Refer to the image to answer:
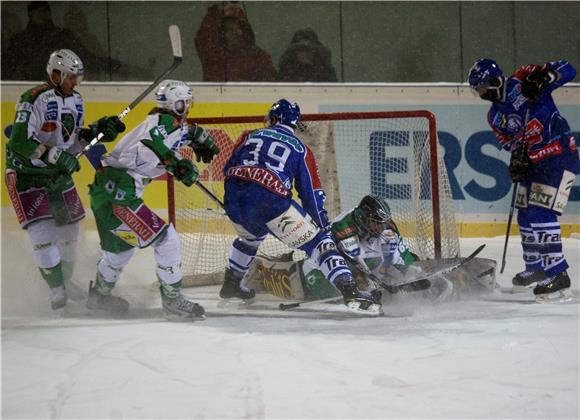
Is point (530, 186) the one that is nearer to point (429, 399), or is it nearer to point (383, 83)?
point (429, 399)

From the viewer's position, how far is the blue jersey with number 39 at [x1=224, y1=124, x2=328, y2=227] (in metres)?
4.17

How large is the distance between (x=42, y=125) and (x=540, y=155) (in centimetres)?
247

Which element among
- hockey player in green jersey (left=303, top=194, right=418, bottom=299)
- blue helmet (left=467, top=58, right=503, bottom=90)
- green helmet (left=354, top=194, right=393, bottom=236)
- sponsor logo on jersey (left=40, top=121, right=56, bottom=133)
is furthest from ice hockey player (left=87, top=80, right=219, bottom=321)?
blue helmet (left=467, top=58, right=503, bottom=90)

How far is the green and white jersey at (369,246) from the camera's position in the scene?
443 centimetres

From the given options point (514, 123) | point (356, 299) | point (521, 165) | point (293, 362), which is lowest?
point (293, 362)

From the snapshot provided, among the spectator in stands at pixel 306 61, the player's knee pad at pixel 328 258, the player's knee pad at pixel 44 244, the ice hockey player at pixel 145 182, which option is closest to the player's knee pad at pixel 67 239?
the player's knee pad at pixel 44 244

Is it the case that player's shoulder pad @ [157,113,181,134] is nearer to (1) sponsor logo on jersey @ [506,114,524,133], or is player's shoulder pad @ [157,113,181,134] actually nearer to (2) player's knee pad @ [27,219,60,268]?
(2) player's knee pad @ [27,219,60,268]

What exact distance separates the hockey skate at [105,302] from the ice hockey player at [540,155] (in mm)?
2062

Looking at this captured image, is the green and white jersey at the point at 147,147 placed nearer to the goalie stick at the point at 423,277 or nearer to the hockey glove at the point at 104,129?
the hockey glove at the point at 104,129

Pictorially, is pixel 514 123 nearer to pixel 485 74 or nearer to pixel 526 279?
pixel 485 74

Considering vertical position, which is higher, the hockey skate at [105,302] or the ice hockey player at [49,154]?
the ice hockey player at [49,154]

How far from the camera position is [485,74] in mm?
4500

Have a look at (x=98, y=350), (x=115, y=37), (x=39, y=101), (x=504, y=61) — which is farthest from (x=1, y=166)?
(x=504, y=61)

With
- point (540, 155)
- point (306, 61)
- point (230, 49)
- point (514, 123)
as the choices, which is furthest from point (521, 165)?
point (230, 49)
